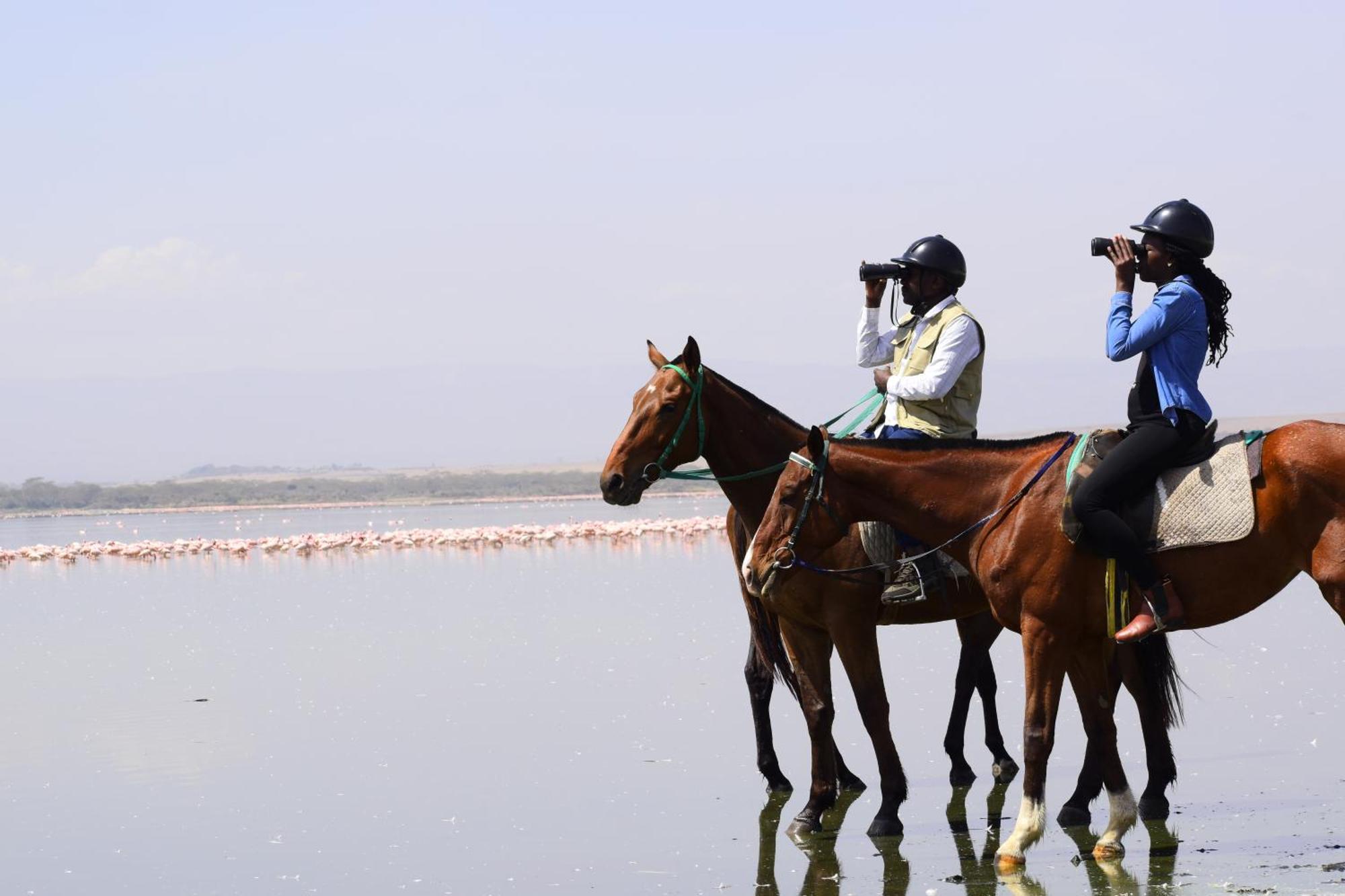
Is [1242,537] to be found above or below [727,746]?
above

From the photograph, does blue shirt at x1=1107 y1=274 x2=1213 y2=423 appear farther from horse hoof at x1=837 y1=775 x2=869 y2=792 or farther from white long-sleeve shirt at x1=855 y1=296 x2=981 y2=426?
horse hoof at x1=837 y1=775 x2=869 y2=792

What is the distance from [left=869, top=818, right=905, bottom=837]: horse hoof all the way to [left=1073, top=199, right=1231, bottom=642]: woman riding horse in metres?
1.68

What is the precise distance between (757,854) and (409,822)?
197 centimetres

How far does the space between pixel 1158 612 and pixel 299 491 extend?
10961 cm

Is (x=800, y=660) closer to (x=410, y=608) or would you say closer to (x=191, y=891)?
(x=191, y=891)

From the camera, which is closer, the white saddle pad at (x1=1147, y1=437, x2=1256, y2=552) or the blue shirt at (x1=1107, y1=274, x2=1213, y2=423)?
the white saddle pad at (x1=1147, y1=437, x2=1256, y2=552)

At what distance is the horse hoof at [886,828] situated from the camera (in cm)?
840

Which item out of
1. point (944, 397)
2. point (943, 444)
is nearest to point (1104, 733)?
point (943, 444)

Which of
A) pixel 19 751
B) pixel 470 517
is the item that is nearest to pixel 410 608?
pixel 19 751

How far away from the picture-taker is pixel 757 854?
826 centimetres

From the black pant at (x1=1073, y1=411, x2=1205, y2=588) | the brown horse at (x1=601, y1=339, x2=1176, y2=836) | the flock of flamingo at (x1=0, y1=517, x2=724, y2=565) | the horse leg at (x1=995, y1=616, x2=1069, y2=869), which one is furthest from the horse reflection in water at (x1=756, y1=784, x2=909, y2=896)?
the flock of flamingo at (x1=0, y1=517, x2=724, y2=565)

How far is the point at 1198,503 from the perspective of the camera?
7359 millimetres

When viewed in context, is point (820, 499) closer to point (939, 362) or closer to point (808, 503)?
point (808, 503)

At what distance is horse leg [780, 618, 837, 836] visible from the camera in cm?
869
